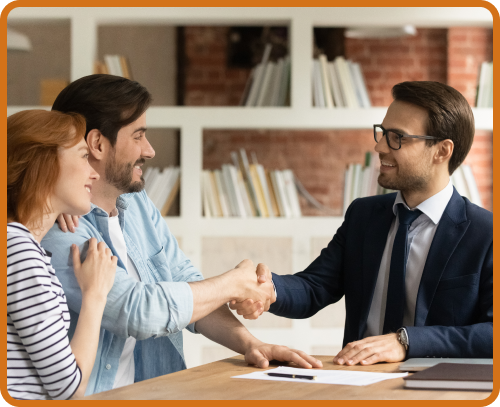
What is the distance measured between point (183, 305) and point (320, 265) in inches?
→ 28.6

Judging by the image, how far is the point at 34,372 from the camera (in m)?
1.27

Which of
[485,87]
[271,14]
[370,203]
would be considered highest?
[271,14]

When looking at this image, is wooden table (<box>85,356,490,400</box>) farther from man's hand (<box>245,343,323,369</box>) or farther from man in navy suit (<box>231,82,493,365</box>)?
man in navy suit (<box>231,82,493,365</box>)

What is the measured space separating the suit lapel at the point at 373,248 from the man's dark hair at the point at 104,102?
0.85 metres

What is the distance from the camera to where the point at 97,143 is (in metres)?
1.79

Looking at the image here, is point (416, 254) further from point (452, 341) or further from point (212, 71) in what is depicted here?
point (212, 71)

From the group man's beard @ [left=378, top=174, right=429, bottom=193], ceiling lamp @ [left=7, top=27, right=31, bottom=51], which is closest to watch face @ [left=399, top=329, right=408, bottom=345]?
man's beard @ [left=378, top=174, right=429, bottom=193]

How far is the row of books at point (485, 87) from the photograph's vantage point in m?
3.51

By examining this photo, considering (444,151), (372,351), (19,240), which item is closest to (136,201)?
(19,240)

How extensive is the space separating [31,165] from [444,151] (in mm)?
1290

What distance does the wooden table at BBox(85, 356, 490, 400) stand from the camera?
1240 millimetres

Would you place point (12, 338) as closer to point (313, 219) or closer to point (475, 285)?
point (475, 285)

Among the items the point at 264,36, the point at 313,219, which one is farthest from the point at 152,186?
the point at 264,36

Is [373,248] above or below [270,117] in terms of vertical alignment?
below
